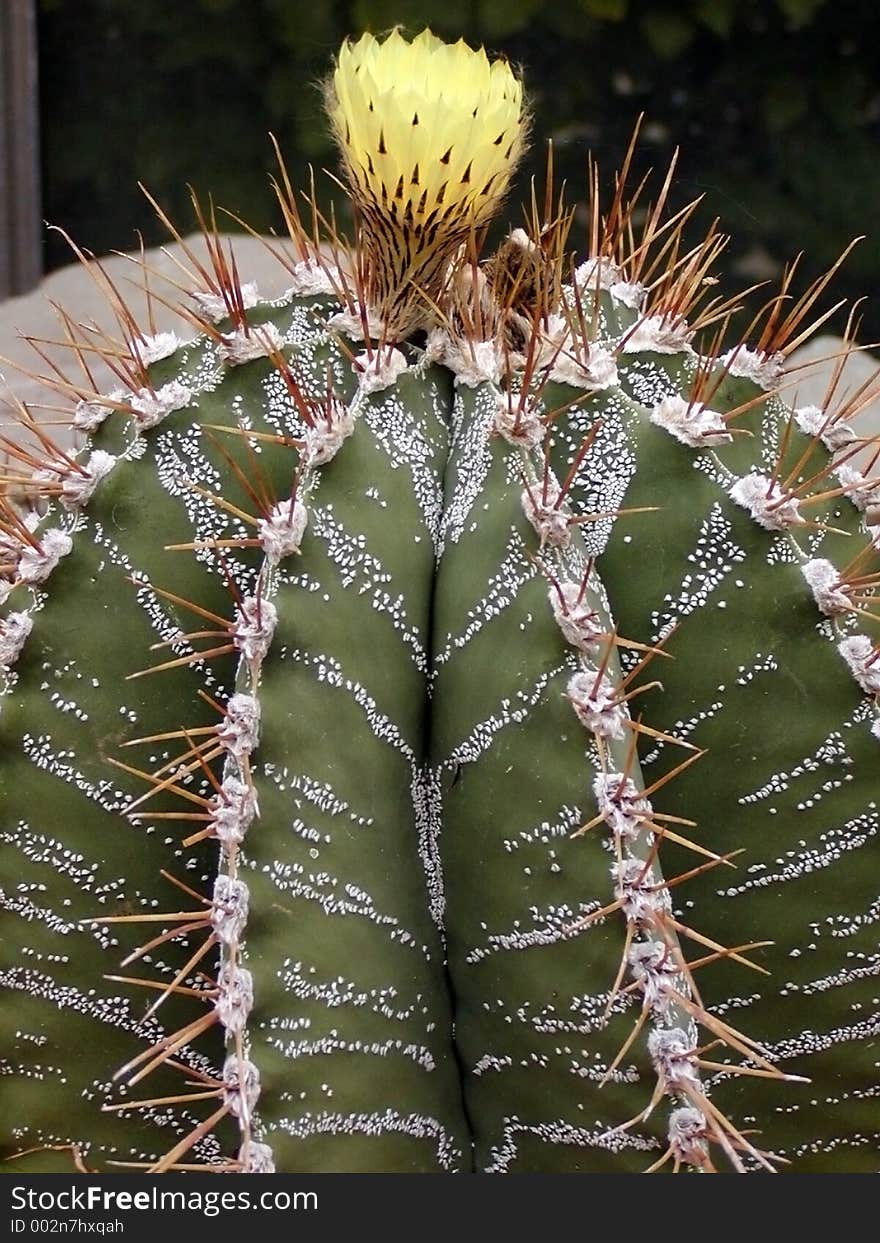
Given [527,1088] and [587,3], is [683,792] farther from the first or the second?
[587,3]

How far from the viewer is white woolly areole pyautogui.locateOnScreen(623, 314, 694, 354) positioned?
53 cm

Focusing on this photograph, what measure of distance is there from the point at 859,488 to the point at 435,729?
205 mm

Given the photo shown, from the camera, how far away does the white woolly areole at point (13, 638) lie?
0.48 meters

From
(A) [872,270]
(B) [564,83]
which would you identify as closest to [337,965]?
(B) [564,83]

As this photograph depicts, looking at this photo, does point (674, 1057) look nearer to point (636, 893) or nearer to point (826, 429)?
point (636, 893)

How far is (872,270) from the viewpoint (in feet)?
3.77

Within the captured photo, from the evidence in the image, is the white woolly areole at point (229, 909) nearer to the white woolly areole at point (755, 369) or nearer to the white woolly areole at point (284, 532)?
the white woolly areole at point (284, 532)

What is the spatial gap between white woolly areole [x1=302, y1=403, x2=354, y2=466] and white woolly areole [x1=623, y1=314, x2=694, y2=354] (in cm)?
14

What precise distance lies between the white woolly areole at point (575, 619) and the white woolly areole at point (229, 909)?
12 centimetres

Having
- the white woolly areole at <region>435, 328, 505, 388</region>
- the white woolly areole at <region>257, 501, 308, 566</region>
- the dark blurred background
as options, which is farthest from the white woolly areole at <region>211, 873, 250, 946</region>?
the dark blurred background

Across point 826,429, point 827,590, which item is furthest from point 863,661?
point 826,429

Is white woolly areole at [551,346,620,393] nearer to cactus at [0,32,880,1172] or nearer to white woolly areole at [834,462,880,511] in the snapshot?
cactus at [0,32,880,1172]

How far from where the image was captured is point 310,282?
53cm

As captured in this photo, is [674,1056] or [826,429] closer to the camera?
[674,1056]
